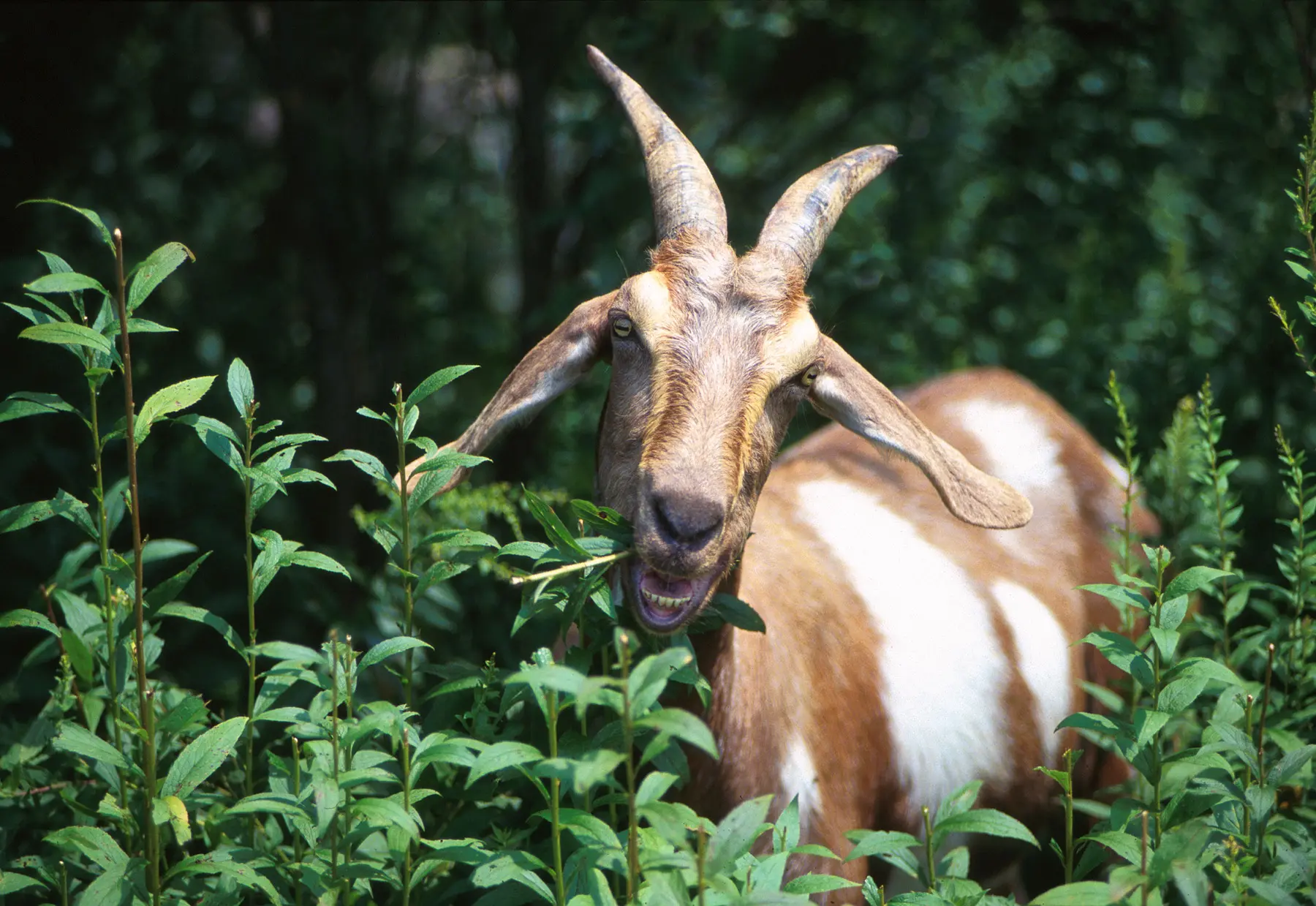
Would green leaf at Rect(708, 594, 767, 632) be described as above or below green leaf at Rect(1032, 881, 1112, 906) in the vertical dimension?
above

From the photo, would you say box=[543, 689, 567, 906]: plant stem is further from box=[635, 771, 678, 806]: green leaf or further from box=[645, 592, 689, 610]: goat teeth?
box=[645, 592, 689, 610]: goat teeth

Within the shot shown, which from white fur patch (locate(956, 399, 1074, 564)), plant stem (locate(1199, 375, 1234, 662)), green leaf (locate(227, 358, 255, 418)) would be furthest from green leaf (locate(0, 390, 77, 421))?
white fur patch (locate(956, 399, 1074, 564))

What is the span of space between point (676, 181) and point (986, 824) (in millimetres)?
1722

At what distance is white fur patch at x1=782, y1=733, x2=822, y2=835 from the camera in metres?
3.01

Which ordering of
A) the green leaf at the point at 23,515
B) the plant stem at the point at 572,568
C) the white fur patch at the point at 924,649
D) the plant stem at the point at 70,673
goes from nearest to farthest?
the plant stem at the point at 572,568 → the green leaf at the point at 23,515 → the plant stem at the point at 70,673 → the white fur patch at the point at 924,649

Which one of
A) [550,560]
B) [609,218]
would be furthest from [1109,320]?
[550,560]

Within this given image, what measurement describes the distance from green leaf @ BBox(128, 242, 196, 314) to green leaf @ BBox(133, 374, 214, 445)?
0.53 feet

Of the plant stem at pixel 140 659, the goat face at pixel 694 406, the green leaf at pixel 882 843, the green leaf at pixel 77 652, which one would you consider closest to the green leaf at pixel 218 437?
the plant stem at pixel 140 659

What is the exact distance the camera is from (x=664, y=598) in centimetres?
251

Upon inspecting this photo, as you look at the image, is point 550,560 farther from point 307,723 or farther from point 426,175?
point 426,175

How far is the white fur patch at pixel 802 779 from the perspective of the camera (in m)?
3.01

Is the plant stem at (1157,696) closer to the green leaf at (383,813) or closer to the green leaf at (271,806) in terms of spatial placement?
the green leaf at (383,813)

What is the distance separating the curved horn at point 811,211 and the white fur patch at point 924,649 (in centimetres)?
111

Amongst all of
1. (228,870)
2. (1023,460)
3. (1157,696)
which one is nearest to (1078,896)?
(1157,696)
